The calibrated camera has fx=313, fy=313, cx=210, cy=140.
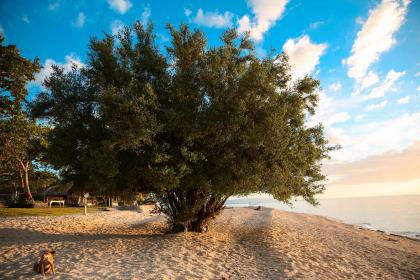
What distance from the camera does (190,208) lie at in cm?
1802

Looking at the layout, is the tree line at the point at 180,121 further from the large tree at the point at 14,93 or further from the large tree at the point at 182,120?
the large tree at the point at 14,93

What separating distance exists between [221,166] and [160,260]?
542 cm

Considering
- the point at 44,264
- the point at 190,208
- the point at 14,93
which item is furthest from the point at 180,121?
the point at 14,93

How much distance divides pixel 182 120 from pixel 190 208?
550cm

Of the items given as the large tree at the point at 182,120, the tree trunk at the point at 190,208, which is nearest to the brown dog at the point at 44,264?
the large tree at the point at 182,120

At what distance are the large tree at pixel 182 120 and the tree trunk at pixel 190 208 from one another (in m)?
0.11

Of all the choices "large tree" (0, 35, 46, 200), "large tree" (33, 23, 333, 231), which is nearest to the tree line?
"large tree" (33, 23, 333, 231)

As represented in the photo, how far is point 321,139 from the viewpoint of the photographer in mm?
20312

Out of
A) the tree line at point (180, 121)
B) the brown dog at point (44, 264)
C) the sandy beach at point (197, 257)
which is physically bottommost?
the sandy beach at point (197, 257)

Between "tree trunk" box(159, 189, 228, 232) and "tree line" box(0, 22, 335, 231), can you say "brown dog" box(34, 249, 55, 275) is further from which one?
"tree trunk" box(159, 189, 228, 232)

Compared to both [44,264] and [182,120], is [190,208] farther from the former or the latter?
[44,264]

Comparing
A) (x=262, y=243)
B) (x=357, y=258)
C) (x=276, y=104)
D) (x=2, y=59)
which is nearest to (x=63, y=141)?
(x=276, y=104)

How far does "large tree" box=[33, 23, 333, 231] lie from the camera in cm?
1514

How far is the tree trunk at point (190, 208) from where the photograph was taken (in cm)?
1795
